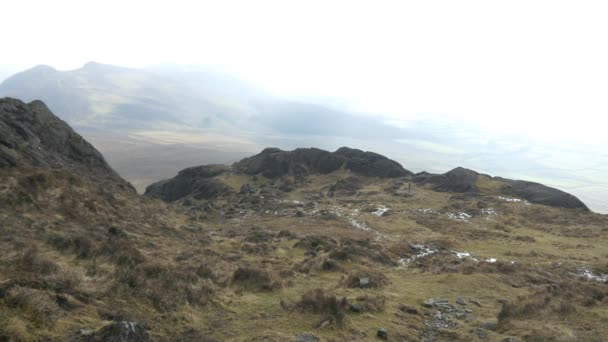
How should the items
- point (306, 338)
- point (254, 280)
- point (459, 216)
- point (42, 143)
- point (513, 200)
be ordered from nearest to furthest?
point (306, 338) < point (254, 280) < point (42, 143) < point (459, 216) < point (513, 200)

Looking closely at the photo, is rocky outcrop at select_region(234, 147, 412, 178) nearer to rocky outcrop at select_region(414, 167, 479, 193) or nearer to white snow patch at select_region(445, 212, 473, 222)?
rocky outcrop at select_region(414, 167, 479, 193)

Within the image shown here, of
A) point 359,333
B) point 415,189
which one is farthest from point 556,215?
point 359,333

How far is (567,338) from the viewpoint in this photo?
13203 millimetres

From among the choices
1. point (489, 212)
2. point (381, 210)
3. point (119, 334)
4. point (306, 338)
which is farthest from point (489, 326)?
point (489, 212)

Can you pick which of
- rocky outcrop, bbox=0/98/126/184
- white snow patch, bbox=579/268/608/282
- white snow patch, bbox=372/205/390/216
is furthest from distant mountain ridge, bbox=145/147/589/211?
white snow patch, bbox=579/268/608/282

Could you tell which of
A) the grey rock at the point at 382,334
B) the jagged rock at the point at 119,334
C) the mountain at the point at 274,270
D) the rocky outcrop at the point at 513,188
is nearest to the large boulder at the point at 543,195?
the rocky outcrop at the point at 513,188

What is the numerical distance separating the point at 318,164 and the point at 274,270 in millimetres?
102242

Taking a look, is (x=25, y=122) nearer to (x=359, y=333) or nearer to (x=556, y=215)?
(x=359, y=333)

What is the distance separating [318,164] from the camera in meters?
126

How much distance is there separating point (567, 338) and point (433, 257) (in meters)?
21.6

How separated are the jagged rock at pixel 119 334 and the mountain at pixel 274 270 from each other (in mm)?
33

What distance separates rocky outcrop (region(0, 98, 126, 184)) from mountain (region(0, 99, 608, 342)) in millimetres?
338

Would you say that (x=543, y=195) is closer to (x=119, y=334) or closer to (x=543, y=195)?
(x=543, y=195)

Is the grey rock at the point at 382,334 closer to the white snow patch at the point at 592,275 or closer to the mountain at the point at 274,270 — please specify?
the mountain at the point at 274,270
